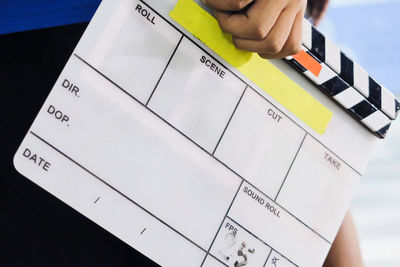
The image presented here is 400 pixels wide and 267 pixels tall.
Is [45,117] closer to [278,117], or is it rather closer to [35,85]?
[35,85]

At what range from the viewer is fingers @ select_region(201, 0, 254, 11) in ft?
1.45

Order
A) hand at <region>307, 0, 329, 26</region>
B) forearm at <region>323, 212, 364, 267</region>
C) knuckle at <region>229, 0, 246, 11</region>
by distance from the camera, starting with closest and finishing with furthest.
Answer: knuckle at <region>229, 0, 246, 11</region> < forearm at <region>323, 212, 364, 267</region> < hand at <region>307, 0, 329, 26</region>

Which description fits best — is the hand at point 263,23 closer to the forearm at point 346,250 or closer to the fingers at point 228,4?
the fingers at point 228,4

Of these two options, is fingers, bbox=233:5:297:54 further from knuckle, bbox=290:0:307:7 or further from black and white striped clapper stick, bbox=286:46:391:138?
black and white striped clapper stick, bbox=286:46:391:138

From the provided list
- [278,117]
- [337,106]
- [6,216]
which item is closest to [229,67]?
[278,117]

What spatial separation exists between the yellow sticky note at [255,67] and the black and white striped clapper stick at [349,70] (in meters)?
0.06

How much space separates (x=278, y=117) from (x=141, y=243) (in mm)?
274

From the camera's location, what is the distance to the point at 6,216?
0.45 metres

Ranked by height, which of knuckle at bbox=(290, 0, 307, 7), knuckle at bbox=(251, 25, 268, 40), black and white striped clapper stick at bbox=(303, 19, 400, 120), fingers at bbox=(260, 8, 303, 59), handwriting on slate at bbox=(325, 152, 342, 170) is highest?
black and white striped clapper stick at bbox=(303, 19, 400, 120)

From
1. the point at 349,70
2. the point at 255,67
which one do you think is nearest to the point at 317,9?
the point at 349,70

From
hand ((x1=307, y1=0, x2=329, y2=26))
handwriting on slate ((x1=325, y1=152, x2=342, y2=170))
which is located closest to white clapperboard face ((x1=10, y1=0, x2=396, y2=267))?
handwriting on slate ((x1=325, y1=152, x2=342, y2=170))

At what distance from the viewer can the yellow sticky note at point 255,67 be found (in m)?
0.52

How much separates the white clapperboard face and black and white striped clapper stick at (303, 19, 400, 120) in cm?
5

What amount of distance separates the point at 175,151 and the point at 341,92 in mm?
310
